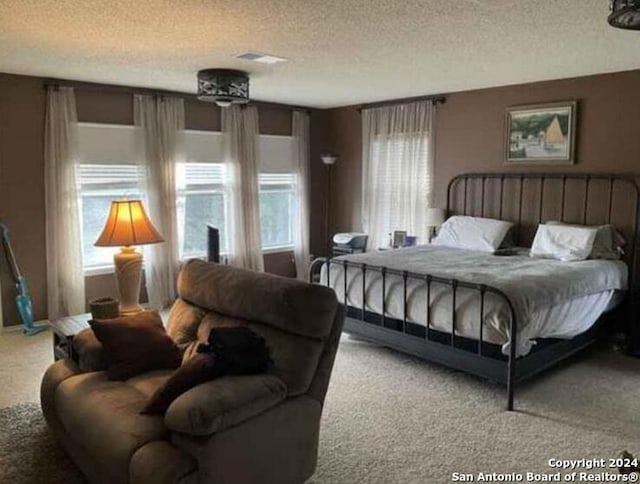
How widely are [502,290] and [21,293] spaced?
13.6 ft

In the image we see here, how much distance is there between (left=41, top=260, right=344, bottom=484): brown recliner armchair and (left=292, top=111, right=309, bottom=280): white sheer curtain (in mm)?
4078

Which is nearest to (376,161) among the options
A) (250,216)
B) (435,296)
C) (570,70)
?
(250,216)

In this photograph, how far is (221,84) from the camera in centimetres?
445

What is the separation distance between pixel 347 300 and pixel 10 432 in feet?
8.26

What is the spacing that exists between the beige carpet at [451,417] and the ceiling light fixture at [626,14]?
2.10 meters

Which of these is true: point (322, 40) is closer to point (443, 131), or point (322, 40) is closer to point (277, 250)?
point (443, 131)

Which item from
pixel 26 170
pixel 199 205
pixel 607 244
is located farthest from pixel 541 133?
pixel 26 170

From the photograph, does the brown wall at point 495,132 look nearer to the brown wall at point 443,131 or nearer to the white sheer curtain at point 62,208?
the brown wall at point 443,131

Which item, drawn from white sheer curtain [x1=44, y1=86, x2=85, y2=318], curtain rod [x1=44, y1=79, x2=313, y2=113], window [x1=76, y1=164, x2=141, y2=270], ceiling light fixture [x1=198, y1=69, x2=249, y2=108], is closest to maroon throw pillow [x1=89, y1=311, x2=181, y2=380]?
ceiling light fixture [x1=198, y1=69, x2=249, y2=108]

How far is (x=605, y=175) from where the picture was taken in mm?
4574

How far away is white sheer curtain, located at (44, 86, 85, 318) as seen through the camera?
4.88 m

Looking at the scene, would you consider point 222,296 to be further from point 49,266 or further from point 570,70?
point 570,70

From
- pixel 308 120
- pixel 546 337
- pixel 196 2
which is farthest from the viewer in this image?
pixel 308 120

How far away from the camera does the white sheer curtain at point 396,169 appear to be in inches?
235
